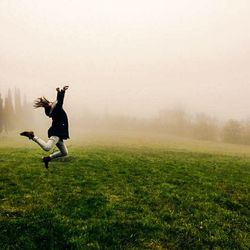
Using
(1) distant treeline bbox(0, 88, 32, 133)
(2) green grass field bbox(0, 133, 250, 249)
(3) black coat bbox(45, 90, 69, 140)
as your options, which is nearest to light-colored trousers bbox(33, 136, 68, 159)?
(3) black coat bbox(45, 90, 69, 140)

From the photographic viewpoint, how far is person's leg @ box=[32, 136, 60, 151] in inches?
537

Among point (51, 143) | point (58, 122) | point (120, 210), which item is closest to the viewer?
point (120, 210)

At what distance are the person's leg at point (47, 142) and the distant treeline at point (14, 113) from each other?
98.6 metres

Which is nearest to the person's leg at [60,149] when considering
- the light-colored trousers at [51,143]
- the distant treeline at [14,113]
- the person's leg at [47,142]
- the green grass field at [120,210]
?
the light-colored trousers at [51,143]

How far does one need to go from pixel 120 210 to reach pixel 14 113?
5144 inches

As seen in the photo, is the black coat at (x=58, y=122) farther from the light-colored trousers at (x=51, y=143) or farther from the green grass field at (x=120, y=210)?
the green grass field at (x=120, y=210)

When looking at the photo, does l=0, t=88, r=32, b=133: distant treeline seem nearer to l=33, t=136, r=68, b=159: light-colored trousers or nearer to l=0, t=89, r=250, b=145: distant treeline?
l=0, t=89, r=250, b=145: distant treeline

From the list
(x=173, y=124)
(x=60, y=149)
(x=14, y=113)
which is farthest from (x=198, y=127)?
(x=60, y=149)

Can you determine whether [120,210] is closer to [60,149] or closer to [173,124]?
[60,149]

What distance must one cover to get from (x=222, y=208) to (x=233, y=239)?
3207 millimetres

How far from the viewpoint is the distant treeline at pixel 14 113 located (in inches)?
4290

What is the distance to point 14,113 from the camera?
132 metres

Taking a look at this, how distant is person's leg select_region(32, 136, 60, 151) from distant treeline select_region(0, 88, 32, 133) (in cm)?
9859

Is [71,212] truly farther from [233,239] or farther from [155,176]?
[155,176]
